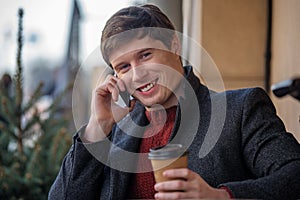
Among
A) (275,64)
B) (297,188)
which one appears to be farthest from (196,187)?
(275,64)

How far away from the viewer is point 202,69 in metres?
1.98

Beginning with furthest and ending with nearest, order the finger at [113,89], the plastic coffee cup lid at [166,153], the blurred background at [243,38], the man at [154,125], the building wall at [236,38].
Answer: the building wall at [236,38] < the blurred background at [243,38] < the finger at [113,89] < the man at [154,125] < the plastic coffee cup lid at [166,153]

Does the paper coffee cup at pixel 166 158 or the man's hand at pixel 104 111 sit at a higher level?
the paper coffee cup at pixel 166 158

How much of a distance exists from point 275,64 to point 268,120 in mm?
1028

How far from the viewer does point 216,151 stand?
1151 millimetres

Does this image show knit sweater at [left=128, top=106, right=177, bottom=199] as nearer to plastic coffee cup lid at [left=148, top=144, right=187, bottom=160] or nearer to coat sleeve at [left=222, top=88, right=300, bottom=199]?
coat sleeve at [left=222, top=88, right=300, bottom=199]

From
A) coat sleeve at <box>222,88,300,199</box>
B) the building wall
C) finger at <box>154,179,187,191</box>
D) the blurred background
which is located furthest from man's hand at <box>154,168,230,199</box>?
the building wall

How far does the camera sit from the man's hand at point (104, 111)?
125 centimetres

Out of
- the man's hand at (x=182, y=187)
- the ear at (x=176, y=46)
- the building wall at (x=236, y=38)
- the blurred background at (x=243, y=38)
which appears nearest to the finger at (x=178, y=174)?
the man's hand at (x=182, y=187)

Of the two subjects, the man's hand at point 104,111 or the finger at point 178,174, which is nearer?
the finger at point 178,174

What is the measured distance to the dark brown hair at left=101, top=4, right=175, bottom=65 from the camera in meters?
1.19

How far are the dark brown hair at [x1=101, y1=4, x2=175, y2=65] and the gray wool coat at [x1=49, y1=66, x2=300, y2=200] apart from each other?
0.12 m

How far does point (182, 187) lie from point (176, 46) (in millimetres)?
493

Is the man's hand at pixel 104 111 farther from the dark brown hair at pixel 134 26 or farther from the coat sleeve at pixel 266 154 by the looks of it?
the coat sleeve at pixel 266 154
